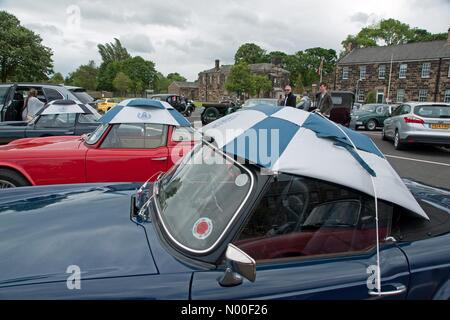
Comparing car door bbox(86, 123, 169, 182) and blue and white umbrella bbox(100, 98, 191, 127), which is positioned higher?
blue and white umbrella bbox(100, 98, 191, 127)

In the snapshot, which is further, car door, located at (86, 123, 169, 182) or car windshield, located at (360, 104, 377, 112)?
car windshield, located at (360, 104, 377, 112)

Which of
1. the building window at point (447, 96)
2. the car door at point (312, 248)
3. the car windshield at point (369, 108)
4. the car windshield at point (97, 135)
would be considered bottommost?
the car door at point (312, 248)

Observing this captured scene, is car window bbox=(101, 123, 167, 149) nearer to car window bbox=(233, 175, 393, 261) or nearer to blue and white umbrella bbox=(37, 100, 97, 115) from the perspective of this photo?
blue and white umbrella bbox=(37, 100, 97, 115)

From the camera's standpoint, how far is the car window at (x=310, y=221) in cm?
172

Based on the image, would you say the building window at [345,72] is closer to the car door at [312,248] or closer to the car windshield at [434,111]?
the car windshield at [434,111]

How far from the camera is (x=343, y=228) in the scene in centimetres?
185

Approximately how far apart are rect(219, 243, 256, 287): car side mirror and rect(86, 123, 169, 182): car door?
9.37 ft

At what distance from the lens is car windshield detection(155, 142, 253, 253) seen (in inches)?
65.1

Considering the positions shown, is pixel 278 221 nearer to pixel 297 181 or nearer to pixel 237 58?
pixel 297 181

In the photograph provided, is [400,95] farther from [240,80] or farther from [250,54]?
[250,54]

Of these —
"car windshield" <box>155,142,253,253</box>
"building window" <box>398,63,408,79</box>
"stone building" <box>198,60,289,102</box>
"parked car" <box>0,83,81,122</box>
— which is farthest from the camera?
"stone building" <box>198,60,289,102</box>

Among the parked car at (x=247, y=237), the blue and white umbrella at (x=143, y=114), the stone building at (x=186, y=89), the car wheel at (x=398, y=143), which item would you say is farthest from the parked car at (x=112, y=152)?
the stone building at (x=186, y=89)

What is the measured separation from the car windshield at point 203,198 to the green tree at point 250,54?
279ft

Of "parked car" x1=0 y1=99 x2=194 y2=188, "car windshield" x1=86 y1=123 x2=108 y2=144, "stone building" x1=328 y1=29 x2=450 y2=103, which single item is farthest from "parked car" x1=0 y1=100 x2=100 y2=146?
"stone building" x1=328 y1=29 x2=450 y2=103
